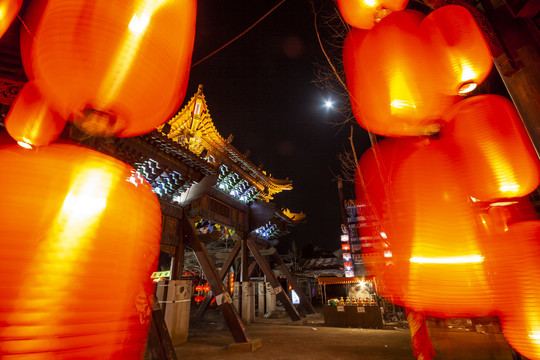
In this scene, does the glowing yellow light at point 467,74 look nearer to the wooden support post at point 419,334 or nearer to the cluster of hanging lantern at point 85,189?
the wooden support post at point 419,334

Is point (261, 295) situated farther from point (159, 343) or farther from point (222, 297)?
point (159, 343)

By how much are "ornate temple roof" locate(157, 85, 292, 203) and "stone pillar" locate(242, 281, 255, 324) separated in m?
4.24

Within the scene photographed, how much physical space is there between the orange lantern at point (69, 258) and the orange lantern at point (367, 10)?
324 centimetres

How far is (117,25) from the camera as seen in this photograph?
2012 millimetres

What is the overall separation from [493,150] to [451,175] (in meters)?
0.43

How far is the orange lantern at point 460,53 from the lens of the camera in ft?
8.26

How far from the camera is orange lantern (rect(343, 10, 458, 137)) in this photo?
102 inches

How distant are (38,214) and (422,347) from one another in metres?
3.98

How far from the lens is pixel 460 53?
8.29 ft

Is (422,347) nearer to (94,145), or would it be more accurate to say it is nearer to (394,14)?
(394,14)

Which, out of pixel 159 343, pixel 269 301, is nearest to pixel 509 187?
pixel 159 343

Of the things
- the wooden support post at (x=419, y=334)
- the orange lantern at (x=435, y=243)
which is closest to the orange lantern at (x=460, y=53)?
the orange lantern at (x=435, y=243)

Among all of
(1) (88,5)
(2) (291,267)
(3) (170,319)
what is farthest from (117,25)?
(2) (291,267)

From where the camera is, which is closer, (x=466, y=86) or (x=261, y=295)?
(x=466, y=86)
